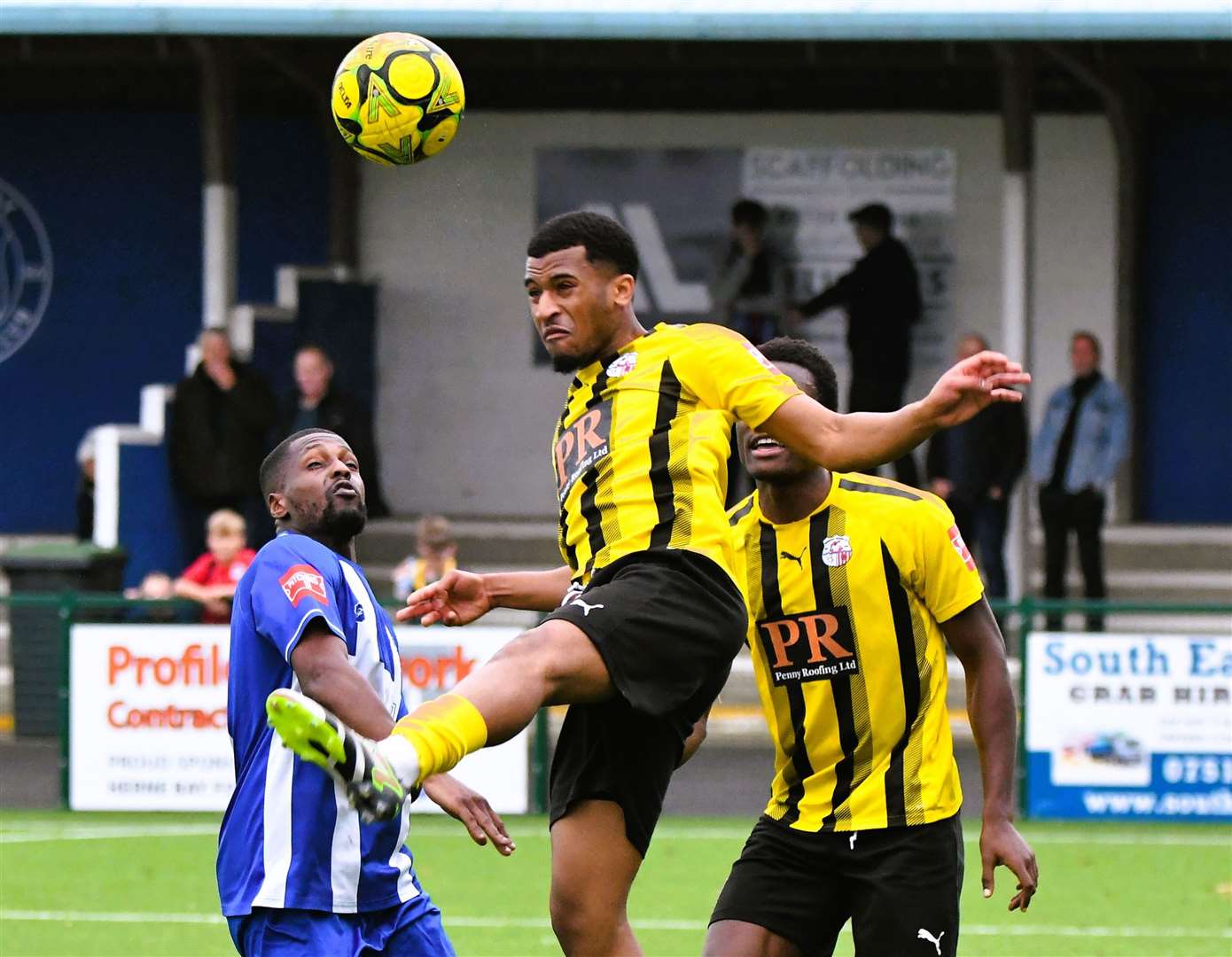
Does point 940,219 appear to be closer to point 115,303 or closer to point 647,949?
point 115,303

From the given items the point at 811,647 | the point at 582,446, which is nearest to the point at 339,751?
the point at 582,446

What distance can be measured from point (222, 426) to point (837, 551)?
34.4 feet

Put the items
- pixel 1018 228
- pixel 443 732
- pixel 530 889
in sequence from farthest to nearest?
pixel 1018 228 → pixel 530 889 → pixel 443 732

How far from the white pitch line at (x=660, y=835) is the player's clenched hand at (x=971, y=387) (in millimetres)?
7654

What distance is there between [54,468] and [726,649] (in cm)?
1513

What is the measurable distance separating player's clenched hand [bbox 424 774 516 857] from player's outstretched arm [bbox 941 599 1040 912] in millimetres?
1304

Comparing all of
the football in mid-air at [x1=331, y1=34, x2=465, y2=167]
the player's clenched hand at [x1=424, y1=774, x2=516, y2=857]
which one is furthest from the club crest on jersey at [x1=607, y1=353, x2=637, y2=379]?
the football in mid-air at [x1=331, y1=34, x2=465, y2=167]

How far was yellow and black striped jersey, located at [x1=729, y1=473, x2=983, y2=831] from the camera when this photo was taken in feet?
18.9

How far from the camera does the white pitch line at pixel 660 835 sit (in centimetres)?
1230

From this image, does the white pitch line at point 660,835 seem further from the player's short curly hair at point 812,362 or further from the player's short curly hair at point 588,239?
the player's short curly hair at point 588,239

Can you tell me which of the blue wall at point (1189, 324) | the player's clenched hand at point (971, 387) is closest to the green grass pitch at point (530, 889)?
the player's clenched hand at point (971, 387)

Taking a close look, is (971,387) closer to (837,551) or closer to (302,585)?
(837,551)

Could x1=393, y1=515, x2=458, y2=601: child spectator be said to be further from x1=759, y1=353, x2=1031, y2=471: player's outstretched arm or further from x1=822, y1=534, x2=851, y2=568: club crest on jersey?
x1=759, y1=353, x2=1031, y2=471: player's outstretched arm

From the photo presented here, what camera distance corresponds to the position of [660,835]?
12.6m
